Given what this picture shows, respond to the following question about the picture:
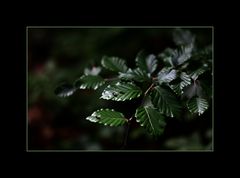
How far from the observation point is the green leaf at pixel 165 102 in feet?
3.76

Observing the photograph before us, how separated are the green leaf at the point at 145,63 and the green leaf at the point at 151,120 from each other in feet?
0.81

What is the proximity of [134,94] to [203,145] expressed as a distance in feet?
2.68

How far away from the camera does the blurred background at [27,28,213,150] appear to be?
198 centimetres

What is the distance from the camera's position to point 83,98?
2.33 m

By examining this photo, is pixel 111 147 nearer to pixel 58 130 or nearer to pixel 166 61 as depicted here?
pixel 58 130

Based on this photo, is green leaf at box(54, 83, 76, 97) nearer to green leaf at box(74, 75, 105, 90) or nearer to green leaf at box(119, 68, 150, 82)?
green leaf at box(74, 75, 105, 90)

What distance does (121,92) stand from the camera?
116 centimetres

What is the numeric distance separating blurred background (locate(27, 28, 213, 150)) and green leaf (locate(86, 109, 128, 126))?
401 millimetres

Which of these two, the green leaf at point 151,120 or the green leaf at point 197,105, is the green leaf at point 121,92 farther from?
the green leaf at point 197,105

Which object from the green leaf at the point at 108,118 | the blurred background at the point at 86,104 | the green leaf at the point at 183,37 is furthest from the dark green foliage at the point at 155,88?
the blurred background at the point at 86,104

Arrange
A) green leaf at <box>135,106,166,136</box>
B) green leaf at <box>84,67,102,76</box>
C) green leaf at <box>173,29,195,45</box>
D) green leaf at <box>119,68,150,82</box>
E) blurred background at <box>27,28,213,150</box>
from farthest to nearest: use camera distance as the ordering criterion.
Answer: blurred background at <box>27,28,213,150</box>, green leaf at <box>173,29,195,45</box>, green leaf at <box>84,67,102,76</box>, green leaf at <box>119,68,150,82</box>, green leaf at <box>135,106,166,136</box>

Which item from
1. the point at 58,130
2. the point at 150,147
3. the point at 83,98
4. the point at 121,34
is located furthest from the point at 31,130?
the point at 121,34

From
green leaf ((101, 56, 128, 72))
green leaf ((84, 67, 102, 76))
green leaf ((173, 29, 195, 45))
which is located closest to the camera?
green leaf ((101, 56, 128, 72))

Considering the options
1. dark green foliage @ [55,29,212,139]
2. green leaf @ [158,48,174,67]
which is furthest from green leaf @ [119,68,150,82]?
green leaf @ [158,48,174,67]
